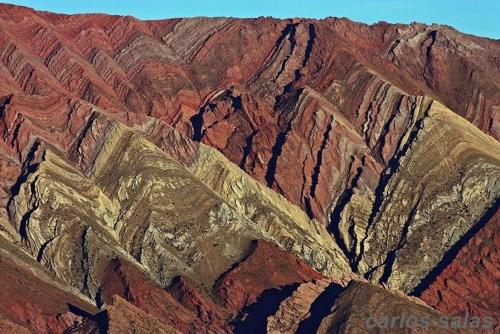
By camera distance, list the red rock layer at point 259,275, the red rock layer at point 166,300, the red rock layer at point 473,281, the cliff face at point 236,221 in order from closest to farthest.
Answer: the red rock layer at point 166,300
the cliff face at point 236,221
the red rock layer at point 259,275
the red rock layer at point 473,281

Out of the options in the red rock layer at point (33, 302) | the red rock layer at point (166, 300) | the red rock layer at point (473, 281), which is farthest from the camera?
the red rock layer at point (473, 281)

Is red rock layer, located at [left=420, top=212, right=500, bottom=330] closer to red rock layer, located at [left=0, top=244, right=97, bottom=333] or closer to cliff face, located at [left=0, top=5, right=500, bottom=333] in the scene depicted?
cliff face, located at [left=0, top=5, right=500, bottom=333]

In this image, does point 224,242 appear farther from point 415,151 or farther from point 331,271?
point 415,151

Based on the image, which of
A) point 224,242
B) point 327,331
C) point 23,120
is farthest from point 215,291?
point 23,120

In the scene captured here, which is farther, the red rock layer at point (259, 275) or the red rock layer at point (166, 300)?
the red rock layer at point (259, 275)

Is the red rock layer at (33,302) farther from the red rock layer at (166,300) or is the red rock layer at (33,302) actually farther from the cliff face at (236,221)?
the red rock layer at (166,300)

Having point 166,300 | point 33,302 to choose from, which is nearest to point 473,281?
point 166,300

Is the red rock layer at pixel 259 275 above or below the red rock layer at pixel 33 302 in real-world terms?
above

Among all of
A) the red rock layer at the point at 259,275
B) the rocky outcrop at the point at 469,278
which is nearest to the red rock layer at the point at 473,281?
the rocky outcrop at the point at 469,278

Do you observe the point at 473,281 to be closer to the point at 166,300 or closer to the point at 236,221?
the point at 236,221

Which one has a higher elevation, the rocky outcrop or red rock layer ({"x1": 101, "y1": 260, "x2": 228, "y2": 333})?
the rocky outcrop

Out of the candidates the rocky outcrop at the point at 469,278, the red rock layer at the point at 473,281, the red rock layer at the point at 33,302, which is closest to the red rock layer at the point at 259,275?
the rocky outcrop at the point at 469,278

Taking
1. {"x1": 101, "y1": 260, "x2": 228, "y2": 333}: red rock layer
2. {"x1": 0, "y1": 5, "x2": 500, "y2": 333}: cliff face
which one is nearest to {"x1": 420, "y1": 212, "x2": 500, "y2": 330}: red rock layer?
{"x1": 0, "y1": 5, "x2": 500, "y2": 333}: cliff face

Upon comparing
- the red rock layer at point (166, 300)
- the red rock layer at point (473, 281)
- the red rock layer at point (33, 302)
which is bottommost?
the red rock layer at point (33, 302)
